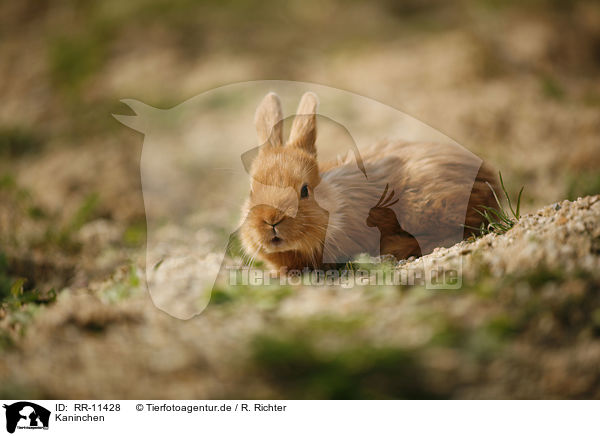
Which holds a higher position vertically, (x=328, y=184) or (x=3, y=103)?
(x=3, y=103)

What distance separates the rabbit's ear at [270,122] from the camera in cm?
358

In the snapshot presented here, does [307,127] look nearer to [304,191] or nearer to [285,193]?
[304,191]

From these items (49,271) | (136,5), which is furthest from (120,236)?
(136,5)

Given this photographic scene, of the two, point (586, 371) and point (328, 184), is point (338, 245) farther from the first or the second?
point (586, 371)

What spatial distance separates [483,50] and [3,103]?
8.26 m

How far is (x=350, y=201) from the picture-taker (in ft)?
11.4

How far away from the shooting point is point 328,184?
347cm

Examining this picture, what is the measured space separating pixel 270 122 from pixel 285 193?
2.48 ft

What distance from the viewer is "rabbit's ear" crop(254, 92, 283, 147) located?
11.8ft

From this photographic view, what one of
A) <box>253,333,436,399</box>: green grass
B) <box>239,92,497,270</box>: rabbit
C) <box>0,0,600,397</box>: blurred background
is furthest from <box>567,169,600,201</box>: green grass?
<box>253,333,436,399</box>: green grass
